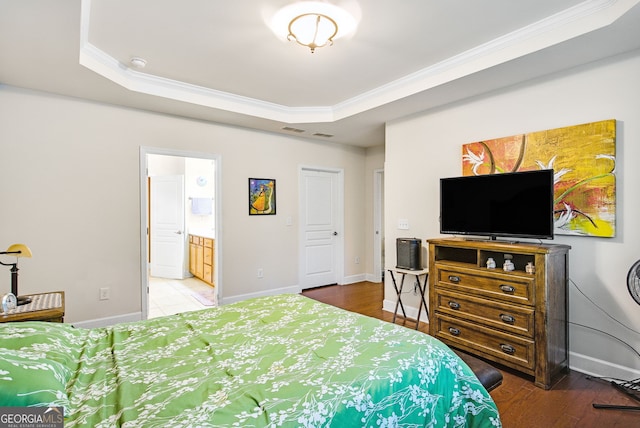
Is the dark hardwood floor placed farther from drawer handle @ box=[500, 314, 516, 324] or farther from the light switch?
the light switch

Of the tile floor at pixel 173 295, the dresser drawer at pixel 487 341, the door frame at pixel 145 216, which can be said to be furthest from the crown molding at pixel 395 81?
the tile floor at pixel 173 295

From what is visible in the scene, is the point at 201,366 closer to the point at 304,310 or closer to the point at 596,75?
the point at 304,310

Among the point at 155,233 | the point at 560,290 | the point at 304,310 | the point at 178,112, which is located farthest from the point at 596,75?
the point at 155,233

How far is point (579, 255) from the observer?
8.66 feet

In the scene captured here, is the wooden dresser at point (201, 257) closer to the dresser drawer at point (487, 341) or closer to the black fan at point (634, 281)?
the dresser drawer at point (487, 341)

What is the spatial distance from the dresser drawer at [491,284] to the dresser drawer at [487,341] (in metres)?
0.29

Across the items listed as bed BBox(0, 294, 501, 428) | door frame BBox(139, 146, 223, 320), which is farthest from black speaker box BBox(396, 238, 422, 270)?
door frame BBox(139, 146, 223, 320)

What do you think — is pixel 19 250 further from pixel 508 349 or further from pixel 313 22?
pixel 508 349

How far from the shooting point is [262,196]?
185 inches

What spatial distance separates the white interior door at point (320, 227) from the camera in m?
5.22

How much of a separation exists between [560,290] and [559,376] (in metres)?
0.67

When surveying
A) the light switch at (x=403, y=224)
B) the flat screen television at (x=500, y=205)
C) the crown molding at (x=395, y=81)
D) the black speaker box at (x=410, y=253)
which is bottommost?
the black speaker box at (x=410, y=253)

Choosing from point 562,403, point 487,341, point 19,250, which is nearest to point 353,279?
point 487,341

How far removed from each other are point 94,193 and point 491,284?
3959 mm
